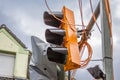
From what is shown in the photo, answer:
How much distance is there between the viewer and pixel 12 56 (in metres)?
24.3

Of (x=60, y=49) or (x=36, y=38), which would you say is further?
(x=36, y=38)

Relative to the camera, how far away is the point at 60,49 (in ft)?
21.1

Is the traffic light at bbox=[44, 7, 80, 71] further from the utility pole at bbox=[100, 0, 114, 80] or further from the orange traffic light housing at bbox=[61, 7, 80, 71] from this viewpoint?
the utility pole at bbox=[100, 0, 114, 80]

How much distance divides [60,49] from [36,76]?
0.91m

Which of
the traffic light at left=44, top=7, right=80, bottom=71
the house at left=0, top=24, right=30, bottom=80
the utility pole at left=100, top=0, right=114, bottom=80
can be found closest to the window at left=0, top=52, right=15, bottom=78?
the house at left=0, top=24, right=30, bottom=80

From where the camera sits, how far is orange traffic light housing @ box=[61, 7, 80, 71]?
6.43m

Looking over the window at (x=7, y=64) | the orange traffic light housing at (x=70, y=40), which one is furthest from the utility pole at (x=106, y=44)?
the window at (x=7, y=64)

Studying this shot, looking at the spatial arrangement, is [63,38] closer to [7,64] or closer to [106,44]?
[106,44]

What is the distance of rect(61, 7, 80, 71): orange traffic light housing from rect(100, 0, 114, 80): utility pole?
0.47 metres

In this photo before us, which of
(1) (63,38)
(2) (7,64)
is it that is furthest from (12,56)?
(1) (63,38)

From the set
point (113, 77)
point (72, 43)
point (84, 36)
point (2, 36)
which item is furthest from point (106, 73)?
point (2, 36)

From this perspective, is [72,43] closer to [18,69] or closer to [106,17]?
[106,17]

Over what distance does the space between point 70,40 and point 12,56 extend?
58.8 ft

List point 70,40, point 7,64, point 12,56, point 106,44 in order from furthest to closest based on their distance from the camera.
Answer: point 12,56, point 7,64, point 106,44, point 70,40
